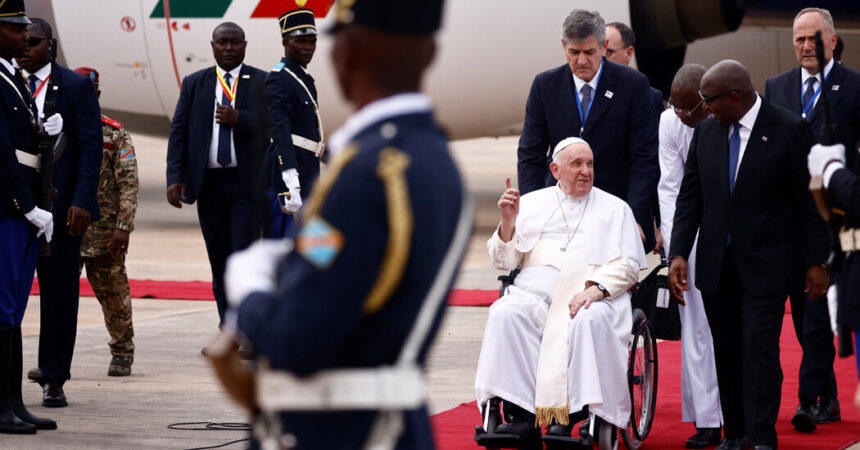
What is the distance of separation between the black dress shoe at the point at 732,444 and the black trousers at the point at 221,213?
2877mm

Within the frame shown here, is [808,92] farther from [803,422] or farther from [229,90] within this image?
[229,90]

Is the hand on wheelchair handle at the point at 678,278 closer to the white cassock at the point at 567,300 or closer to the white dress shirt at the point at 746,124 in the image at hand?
the white cassock at the point at 567,300

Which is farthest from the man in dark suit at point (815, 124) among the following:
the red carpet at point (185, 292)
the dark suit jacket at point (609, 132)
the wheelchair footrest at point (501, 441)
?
the red carpet at point (185, 292)

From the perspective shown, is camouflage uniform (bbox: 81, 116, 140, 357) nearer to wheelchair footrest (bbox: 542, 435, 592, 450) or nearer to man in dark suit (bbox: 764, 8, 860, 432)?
wheelchair footrest (bbox: 542, 435, 592, 450)

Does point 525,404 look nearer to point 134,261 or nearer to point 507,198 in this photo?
point 507,198

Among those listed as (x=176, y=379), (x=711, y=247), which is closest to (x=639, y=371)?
(x=711, y=247)

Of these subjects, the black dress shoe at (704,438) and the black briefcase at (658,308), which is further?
the black briefcase at (658,308)

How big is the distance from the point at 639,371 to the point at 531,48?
7443mm

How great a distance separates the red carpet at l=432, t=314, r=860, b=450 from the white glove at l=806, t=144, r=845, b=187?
5.29ft

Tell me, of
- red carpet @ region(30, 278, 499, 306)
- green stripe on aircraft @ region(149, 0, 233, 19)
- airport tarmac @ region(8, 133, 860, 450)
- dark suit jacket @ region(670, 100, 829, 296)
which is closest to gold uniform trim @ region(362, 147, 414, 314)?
airport tarmac @ region(8, 133, 860, 450)

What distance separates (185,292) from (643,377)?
17.5 ft

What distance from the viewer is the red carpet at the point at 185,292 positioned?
9.80m

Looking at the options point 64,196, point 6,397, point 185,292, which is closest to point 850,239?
point 6,397

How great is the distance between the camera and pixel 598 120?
608cm
